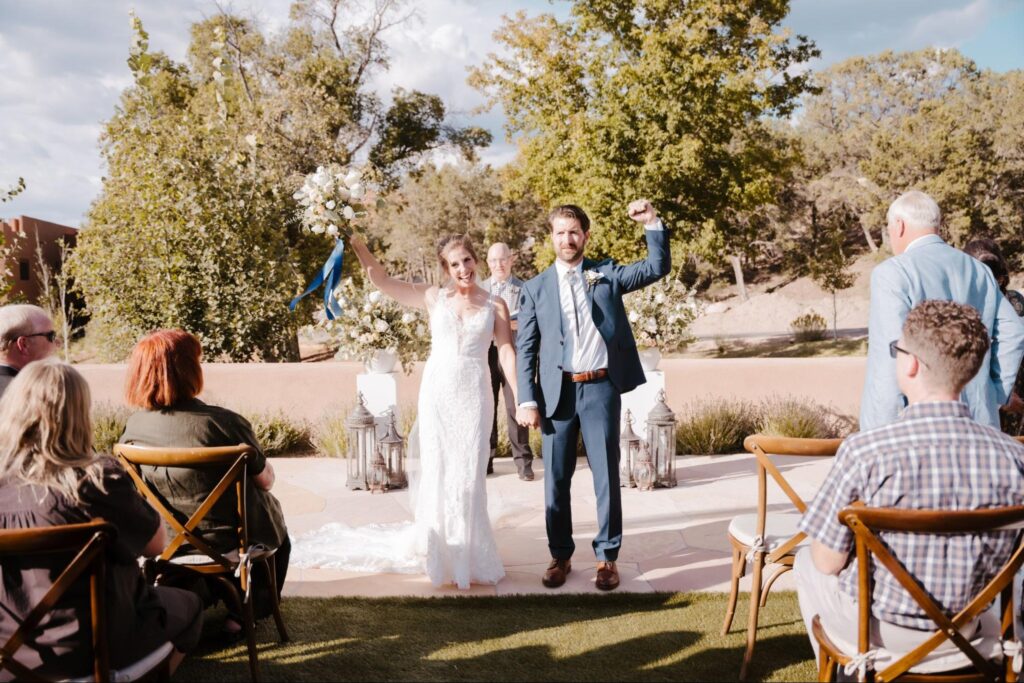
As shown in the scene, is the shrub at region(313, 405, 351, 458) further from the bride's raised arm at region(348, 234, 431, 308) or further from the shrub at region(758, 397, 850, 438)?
the shrub at region(758, 397, 850, 438)

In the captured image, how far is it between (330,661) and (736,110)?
16502mm

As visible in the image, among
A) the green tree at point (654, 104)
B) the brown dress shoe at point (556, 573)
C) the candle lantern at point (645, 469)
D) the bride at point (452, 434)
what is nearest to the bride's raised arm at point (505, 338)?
the bride at point (452, 434)

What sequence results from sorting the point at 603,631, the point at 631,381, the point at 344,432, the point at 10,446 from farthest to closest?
the point at 344,432 → the point at 631,381 → the point at 603,631 → the point at 10,446

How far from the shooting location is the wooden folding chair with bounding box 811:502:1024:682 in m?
2.04

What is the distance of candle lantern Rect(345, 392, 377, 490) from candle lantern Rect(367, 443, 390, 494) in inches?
1.4

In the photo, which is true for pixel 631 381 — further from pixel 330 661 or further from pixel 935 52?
pixel 935 52

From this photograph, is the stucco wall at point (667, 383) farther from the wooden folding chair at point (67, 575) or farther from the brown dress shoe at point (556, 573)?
the wooden folding chair at point (67, 575)

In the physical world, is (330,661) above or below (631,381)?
below

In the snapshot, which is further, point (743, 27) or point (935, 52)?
point (935, 52)

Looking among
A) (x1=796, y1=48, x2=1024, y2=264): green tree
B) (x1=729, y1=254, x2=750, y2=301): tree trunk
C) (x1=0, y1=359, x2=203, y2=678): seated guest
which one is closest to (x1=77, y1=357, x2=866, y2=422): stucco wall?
(x1=0, y1=359, x2=203, y2=678): seated guest

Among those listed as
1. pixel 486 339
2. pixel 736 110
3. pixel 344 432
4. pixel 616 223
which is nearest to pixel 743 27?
pixel 736 110

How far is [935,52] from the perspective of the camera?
3972 cm

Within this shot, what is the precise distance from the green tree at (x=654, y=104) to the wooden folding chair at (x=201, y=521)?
48.6ft

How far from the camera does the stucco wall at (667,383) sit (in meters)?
8.23
